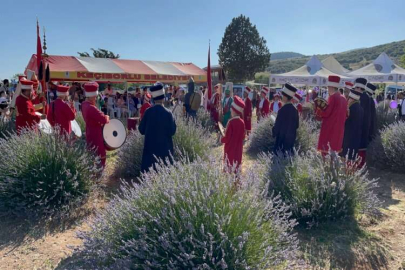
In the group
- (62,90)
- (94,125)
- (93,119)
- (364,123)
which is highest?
(62,90)

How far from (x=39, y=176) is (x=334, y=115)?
4797 mm

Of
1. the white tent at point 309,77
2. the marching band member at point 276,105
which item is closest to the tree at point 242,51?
the white tent at point 309,77

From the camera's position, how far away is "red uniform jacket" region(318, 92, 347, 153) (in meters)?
6.00

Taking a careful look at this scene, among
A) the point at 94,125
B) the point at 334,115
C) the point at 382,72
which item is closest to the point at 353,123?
the point at 334,115

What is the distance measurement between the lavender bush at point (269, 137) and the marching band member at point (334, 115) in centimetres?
184

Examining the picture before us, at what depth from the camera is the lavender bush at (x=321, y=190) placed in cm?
439

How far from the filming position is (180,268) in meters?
2.56

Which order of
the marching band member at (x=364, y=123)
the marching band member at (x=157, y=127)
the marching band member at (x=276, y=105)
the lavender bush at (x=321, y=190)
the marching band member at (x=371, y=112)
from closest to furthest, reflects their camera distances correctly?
the lavender bush at (x=321, y=190) < the marching band member at (x=157, y=127) < the marching band member at (x=364, y=123) < the marching band member at (x=371, y=112) < the marching band member at (x=276, y=105)

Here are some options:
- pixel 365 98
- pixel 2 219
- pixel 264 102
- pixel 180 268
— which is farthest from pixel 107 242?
pixel 264 102

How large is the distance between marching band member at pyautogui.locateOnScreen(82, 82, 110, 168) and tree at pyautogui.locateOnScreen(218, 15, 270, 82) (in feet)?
183

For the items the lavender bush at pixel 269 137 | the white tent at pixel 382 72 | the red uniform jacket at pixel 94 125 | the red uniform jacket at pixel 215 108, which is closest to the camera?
the red uniform jacket at pixel 94 125

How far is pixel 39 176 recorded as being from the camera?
4582 mm

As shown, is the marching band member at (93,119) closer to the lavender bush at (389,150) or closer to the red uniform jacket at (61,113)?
the red uniform jacket at (61,113)

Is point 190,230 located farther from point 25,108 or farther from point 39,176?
point 25,108
